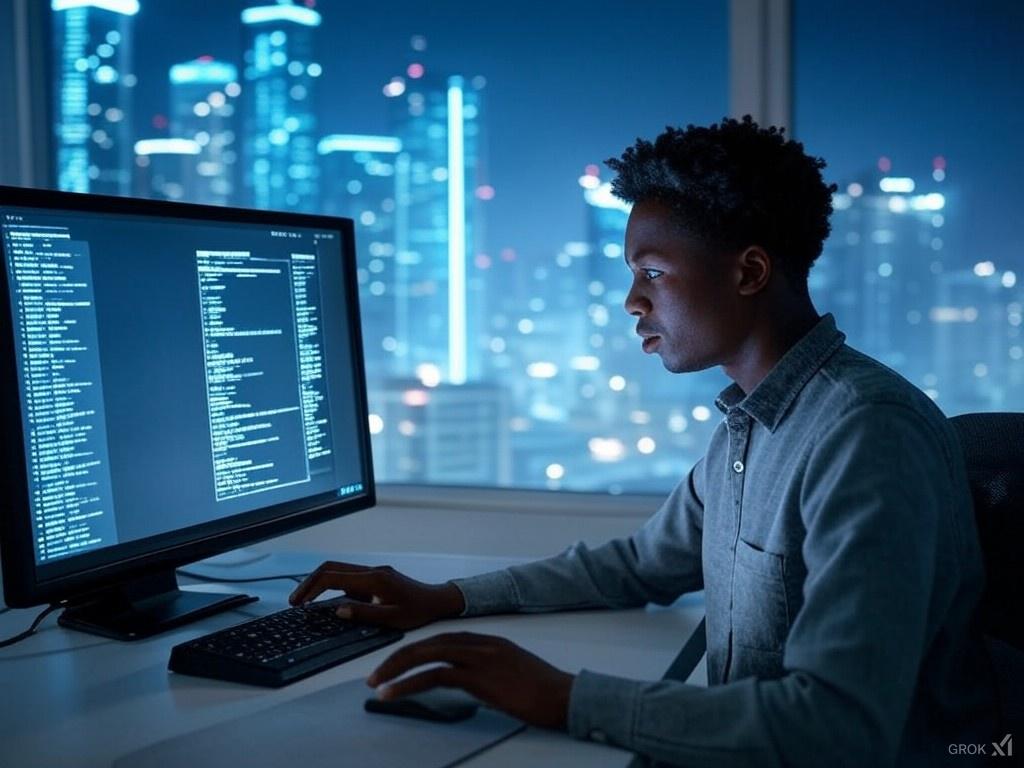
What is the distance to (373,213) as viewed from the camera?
2.58 metres

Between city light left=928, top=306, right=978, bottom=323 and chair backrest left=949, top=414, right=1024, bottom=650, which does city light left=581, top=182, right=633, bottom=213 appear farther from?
chair backrest left=949, top=414, right=1024, bottom=650

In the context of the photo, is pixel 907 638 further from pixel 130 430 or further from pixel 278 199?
pixel 278 199

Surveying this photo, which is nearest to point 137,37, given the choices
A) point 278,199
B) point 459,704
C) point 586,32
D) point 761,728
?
point 278,199

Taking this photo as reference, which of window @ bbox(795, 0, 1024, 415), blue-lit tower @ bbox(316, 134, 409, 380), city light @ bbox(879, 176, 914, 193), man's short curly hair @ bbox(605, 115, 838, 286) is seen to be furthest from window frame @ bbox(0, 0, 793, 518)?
man's short curly hair @ bbox(605, 115, 838, 286)

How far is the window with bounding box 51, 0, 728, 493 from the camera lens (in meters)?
2.40

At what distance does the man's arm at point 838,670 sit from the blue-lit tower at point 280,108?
1.86 m

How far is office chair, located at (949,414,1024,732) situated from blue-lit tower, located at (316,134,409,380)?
1.54 meters

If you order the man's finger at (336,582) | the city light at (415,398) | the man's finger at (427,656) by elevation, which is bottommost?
the man's finger at (336,582)

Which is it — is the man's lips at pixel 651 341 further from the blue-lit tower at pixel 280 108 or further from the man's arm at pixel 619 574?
the blue-lit tower at pixel 280 108

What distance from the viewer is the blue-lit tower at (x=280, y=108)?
8.59 ft

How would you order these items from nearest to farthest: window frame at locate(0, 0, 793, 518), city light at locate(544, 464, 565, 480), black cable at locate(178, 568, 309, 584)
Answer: black cable at locate(178, 568, 309, 584) → window frame at locate(0, 0, 793, 518) → city light at locate(544, 464, 565, 480)

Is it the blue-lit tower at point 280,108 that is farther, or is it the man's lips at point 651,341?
the blue-lit tower at point 280,108

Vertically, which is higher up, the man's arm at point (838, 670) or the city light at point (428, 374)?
the city light at point (428, 374)

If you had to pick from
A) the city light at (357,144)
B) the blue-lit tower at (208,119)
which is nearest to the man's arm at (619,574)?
the city light at (357,144)
